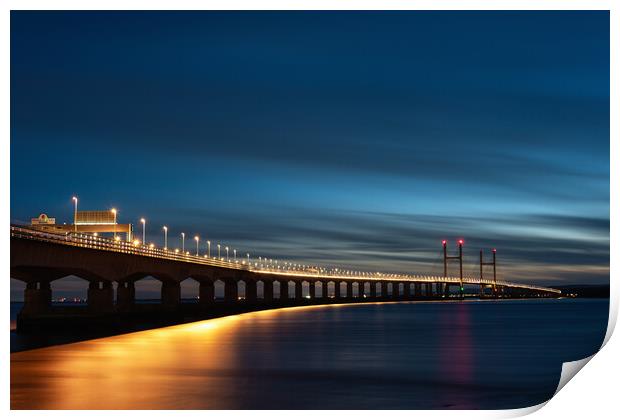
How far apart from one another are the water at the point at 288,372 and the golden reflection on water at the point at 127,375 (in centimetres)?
5

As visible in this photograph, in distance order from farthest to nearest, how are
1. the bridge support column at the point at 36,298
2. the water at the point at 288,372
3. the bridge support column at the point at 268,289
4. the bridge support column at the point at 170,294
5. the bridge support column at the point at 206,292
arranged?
the bridge support column at the point at 268,289
the bridge support column at the point at 206,292
the bridge support column at the point at 170,294
the bridge support column at the point at 36,298
the water at the point at 288,372

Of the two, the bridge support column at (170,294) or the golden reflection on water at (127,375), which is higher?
the bridge support column at (170,294)

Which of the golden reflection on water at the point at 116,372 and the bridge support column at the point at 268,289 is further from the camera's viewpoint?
the bridge support column at the point at 268,289

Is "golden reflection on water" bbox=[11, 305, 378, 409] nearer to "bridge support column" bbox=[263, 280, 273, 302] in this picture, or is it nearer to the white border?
the white border

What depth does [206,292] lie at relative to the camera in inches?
5581

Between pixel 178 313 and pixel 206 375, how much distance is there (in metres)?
75.8

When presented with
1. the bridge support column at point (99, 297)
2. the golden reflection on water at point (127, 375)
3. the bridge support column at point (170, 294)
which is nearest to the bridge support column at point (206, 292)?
the bridge support column at point (170, 294)

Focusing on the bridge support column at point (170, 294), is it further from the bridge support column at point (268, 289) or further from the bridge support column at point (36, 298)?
the bridge support column at point (268, 289)

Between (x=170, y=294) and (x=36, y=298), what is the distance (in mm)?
29604

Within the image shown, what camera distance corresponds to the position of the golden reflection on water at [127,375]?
3228cm

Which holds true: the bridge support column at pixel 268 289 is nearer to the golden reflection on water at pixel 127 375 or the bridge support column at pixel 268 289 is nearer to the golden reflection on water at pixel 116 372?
the golden reflection on water at pixel 116 372
